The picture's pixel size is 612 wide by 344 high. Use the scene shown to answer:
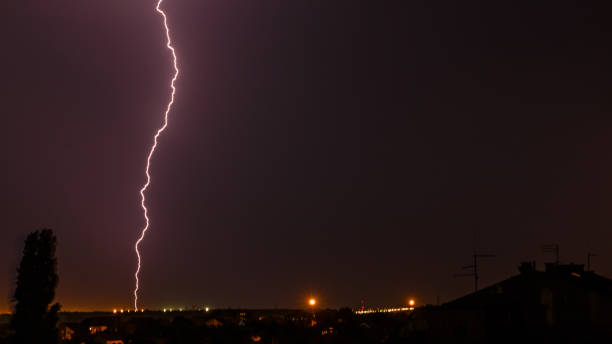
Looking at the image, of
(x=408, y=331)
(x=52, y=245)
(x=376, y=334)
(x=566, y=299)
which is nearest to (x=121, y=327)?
(x=376, y=334)

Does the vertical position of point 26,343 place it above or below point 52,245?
below

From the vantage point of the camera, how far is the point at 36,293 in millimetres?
25859

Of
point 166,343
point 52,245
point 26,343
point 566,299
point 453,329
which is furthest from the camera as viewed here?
point 166,343

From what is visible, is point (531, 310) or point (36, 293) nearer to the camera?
point (531, 310)

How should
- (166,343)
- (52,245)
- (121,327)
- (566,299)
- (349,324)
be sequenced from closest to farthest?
(566,299), (52,245), (166,343), (349,324), (121,327)

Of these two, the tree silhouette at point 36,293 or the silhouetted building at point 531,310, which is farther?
the tree silhouette at point 36,293

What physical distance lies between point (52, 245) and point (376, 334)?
1249 inches

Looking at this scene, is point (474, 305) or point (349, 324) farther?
point (349, 324)

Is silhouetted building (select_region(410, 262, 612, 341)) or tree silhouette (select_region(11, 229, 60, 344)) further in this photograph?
tree silhouette (select_region(11, 229, 60, 344))

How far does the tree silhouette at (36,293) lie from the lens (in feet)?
83.1

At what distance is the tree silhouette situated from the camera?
25.3 meters

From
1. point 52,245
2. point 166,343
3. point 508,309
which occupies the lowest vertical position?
point 166,343

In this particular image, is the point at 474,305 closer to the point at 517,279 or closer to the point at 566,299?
the point at 517,279

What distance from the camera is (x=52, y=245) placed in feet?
88.0
